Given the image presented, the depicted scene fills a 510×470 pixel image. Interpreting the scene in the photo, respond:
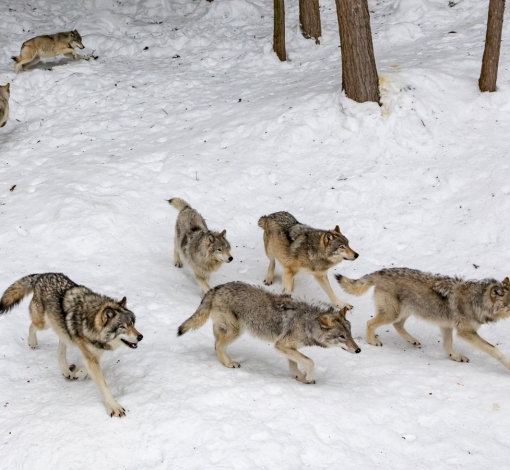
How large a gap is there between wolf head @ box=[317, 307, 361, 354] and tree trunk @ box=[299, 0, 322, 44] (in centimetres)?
1268

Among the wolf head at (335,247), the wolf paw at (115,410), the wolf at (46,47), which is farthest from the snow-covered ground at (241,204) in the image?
the wolf head at (335,247)

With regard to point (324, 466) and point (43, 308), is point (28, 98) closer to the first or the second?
point (43, 308)

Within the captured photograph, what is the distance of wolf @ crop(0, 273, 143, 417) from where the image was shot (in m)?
→ 7.00

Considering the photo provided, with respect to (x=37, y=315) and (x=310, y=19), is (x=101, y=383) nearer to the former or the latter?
(x=37, y=315)

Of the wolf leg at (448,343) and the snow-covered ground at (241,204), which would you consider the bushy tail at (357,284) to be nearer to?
the snow-covered ground at (241,204)

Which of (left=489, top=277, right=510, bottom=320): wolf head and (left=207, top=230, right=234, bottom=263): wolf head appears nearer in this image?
(left=489, top=277, right=510, bottom=320): wolf head

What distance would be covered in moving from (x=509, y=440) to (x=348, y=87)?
359 inches

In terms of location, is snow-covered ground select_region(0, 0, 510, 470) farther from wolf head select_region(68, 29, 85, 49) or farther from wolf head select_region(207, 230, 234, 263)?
wolf head select_region(207, 230, 234, 263)

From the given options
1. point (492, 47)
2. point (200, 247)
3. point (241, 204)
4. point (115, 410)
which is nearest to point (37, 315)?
point (115, 410)

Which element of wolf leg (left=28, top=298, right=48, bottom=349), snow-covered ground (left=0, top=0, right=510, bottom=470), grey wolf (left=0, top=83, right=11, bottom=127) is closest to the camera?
snow-covered ground (left=0, top=0, right=510, bottom=470)

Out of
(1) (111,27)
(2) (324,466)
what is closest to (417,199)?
(2) (324,466)

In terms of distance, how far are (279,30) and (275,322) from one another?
38.4 feet

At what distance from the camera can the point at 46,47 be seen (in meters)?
17.5

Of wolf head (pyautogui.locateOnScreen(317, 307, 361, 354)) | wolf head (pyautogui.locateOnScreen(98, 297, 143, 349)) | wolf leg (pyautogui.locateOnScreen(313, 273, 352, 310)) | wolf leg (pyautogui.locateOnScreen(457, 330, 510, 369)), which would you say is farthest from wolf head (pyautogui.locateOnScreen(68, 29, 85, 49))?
Result: wolf leg (pyautogui.locateOnScreen(457, 330, 510, 369))
